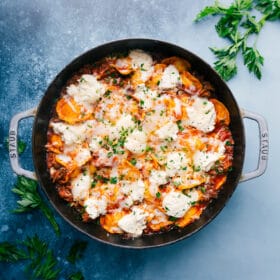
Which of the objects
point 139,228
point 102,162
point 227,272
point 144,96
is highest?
point 144,96

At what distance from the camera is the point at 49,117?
376cm

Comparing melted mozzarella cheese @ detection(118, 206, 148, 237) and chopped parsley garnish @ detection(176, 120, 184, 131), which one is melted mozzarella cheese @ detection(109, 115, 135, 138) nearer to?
chopped parsley garnish @ detection(176, 120, 184, 131)

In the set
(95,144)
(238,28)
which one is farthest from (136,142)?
(238,28)

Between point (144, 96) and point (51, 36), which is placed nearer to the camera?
point (144, 96)

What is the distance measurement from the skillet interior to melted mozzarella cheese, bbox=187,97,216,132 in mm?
159

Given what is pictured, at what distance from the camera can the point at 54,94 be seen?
3689mm

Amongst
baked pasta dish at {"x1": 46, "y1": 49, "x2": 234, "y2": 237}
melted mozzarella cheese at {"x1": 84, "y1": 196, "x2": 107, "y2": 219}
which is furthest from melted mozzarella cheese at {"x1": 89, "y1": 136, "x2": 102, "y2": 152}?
melted mozzarella cheese at {"x1": 84, "y1": 196, "x2": 107, "y2": 219}

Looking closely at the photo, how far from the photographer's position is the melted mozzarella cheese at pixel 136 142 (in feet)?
11.8

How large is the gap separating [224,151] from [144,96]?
0.76m

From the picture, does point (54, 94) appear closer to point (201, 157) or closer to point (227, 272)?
point (201, 157)

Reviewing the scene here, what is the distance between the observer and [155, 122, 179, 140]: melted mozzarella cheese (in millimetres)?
3584

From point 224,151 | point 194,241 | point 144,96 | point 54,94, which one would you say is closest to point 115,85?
point 144,96

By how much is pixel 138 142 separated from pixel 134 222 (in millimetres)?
612

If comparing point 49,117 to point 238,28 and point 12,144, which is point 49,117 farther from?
point 238,28
